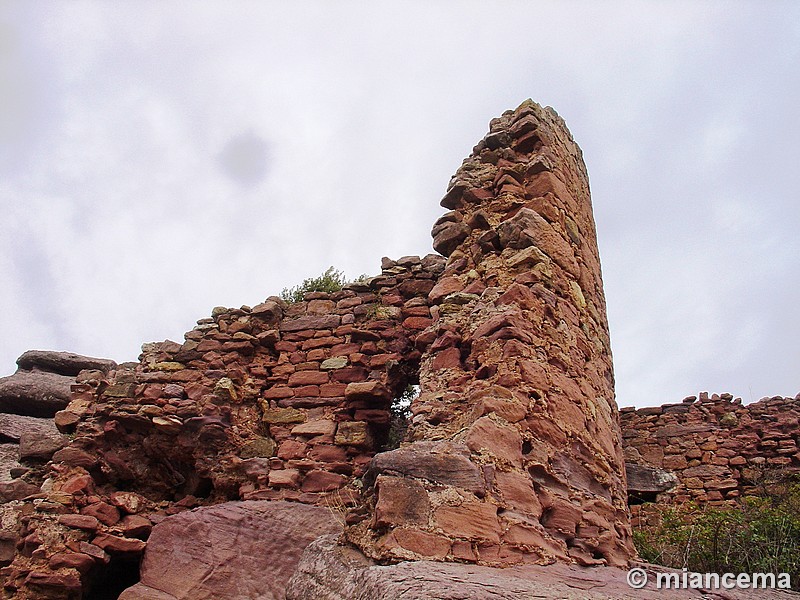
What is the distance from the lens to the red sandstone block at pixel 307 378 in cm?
530

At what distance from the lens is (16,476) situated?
5.00 meters

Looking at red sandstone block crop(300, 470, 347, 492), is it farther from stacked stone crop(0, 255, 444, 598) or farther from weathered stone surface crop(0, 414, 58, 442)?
weathered stone surface crop(0, 414, 58, 442)

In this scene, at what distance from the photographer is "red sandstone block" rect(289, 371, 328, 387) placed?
5.30 metres

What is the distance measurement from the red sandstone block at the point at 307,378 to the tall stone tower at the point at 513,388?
1316 mm

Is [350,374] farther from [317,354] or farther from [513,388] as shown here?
[513,388]

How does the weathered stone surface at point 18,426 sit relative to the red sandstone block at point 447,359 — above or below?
below

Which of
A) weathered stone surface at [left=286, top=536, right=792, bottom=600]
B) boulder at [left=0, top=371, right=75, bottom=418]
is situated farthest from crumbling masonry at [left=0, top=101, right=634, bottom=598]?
boulder at [left=0, top=371, right=75, bottom=418]

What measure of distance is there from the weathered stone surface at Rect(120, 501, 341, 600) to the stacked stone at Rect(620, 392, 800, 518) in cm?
591

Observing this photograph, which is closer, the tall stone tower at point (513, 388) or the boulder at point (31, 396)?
the tall stone tower at point (513, 388)

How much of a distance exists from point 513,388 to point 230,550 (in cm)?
221

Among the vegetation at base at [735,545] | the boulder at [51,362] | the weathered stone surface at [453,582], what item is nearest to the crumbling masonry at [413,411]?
the weathered stone surface at [453,582]

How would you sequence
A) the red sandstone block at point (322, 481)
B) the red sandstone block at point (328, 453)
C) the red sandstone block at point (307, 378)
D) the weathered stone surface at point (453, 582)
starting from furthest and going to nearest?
the red sandstone block at point (307, 378) < the red sandstone block at point (328, 453) < the red sandstone block at point (322, 481) < the weathered stone surface at point (453, 582)

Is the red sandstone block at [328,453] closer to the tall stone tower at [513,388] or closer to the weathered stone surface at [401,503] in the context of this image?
the tall stone tower at [513,388]

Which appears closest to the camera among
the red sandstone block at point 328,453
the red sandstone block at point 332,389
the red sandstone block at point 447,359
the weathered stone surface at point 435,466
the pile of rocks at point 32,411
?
the weathered stone surface at point 435,466
